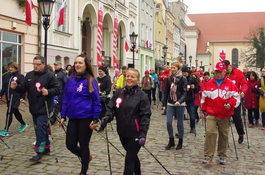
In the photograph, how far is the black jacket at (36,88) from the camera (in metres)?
5.98

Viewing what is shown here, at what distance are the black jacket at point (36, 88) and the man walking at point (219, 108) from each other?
2897 millimetres

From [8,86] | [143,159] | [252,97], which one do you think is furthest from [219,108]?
[252,97]

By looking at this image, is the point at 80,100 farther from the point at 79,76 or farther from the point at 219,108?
the point at 219,108

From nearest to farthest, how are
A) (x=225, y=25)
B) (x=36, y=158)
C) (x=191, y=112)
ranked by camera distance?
(x=36, y=158) < (x=191, y=112) < (x=225, y=25)

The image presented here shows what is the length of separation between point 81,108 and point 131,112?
0.89 meters

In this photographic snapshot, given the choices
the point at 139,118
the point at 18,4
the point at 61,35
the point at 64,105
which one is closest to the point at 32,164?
the point at 64,105

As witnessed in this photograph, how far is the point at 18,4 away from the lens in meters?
15.3

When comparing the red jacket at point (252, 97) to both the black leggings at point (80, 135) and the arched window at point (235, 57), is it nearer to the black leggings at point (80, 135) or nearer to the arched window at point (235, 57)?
the black leggings at point (80, 135)

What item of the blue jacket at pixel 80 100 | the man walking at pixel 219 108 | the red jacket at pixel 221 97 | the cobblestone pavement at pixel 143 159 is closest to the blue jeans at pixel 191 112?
the cobblestone pavement at pixel 143 159

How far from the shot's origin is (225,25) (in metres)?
90.4

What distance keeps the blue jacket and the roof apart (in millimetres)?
82043

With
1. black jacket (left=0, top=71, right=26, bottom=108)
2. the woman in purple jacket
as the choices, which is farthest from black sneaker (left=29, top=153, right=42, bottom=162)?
black jacket (left=0, top=71, right=26, bottom=108)

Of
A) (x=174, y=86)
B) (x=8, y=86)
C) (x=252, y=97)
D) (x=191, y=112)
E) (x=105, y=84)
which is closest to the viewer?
(x=174, y=86)

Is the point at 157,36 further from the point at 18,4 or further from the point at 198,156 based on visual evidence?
the point at 198,156
